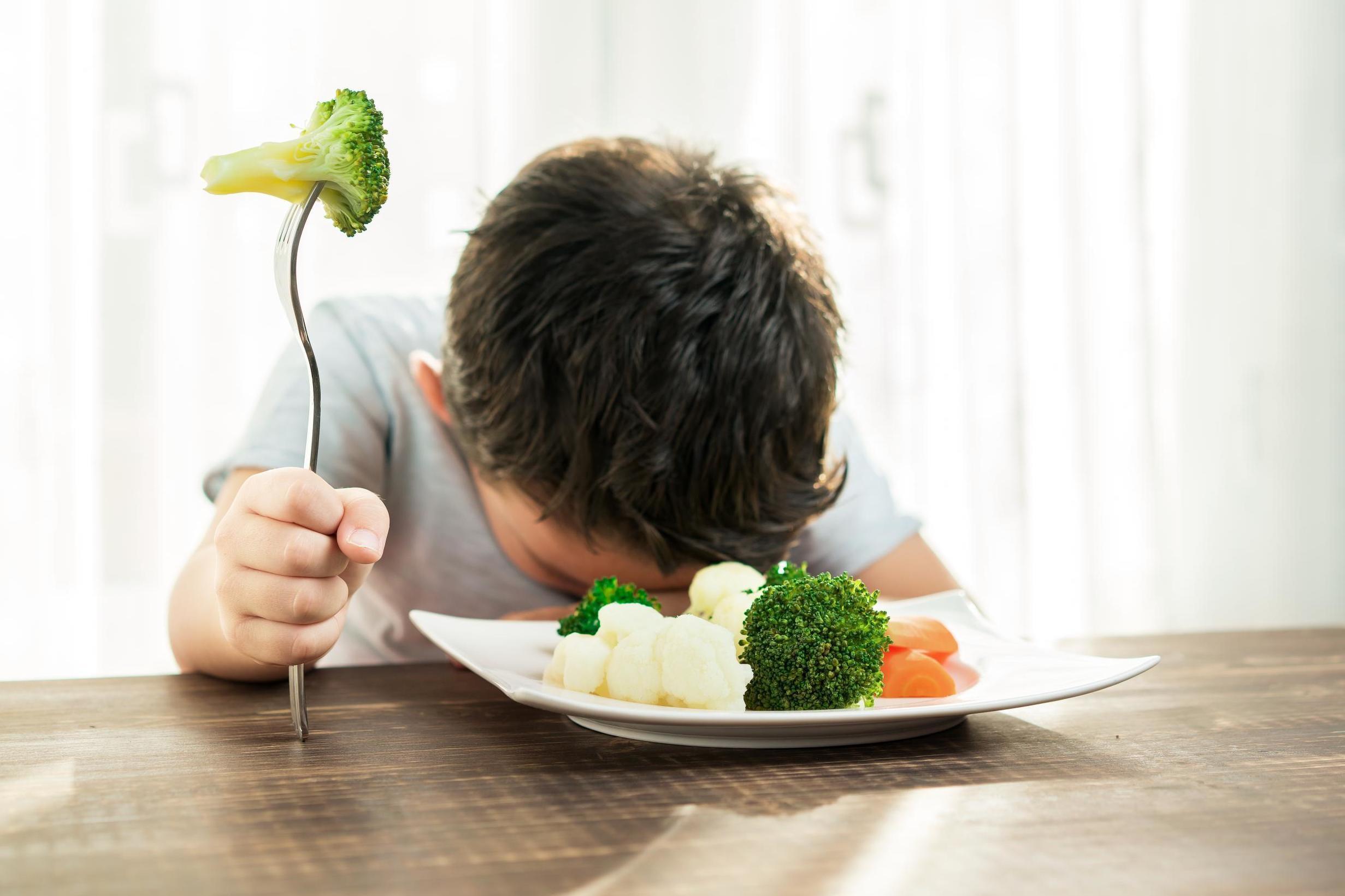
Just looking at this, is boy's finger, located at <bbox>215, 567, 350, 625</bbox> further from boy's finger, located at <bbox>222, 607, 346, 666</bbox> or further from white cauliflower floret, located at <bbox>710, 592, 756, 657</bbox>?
white cauliflower floret, located at <bbox>710, 592, 756, 657</bbox>

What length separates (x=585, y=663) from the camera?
711 mm

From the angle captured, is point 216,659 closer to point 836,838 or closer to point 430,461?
point 430,461

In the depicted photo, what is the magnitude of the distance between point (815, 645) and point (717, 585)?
210 millimetres

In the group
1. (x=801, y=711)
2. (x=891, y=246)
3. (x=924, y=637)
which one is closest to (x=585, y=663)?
(x=801, y=711)

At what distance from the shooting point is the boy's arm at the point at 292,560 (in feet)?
2.12


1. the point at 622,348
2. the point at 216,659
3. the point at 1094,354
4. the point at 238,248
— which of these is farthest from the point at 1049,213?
the point at 216,659

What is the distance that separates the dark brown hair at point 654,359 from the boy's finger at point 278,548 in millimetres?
359

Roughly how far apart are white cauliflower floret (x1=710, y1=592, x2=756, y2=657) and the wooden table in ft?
0.52

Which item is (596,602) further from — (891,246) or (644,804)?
(891,246)

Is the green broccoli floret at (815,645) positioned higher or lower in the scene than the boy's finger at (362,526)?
lower

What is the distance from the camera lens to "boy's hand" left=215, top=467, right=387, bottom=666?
0.65m

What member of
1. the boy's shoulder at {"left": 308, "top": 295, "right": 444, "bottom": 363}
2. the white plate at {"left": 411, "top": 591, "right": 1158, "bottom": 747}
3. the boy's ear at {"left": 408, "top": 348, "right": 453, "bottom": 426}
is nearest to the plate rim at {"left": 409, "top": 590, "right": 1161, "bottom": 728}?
the white plate at {"left": 411, "top": 591, "right": 1158, "bottom": 747}

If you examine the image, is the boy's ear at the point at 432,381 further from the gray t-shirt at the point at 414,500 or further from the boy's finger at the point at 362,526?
the boy's finger at the point at 362,526

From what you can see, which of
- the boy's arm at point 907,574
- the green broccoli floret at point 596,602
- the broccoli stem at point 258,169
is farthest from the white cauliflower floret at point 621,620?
the boy's arm at point 907,574
